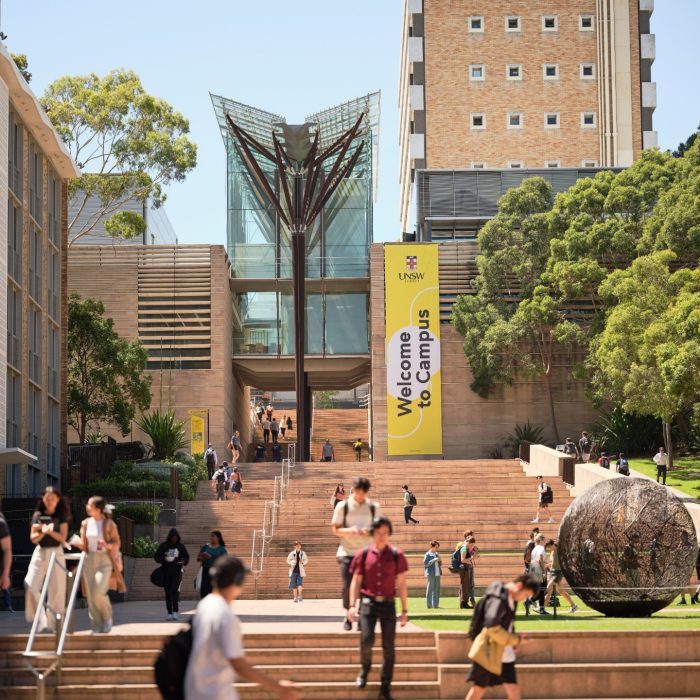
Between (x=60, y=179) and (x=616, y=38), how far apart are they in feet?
126

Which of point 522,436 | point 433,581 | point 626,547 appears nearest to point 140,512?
point 433,581

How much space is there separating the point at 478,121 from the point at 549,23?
20.7ft

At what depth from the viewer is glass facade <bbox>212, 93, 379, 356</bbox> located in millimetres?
57281

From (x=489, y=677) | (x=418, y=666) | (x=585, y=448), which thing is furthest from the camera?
(x=585, y=448)

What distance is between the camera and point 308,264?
58.0 metres

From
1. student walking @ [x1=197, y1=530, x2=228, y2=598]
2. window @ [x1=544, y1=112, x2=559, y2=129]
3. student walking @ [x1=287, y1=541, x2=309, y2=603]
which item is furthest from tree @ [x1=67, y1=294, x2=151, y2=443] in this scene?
window @ [x1=544, y1=112, x2=559, y2=129]

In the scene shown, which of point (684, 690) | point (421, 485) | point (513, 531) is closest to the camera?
point (684, 690)

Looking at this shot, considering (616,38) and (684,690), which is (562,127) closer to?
(616,38)

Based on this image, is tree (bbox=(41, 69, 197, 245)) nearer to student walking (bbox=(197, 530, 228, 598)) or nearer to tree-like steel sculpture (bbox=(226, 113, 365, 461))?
tree-like steel sculpture (bbox=(226, 113, 365, 461))

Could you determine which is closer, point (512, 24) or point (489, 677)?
point (489, 677)

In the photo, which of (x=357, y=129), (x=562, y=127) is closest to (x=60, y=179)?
(x=357, y=129)

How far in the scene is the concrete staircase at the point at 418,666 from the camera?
51.4 ft

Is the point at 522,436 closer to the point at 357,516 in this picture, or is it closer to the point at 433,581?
the point at 433,581

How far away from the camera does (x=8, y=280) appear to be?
122 feet
